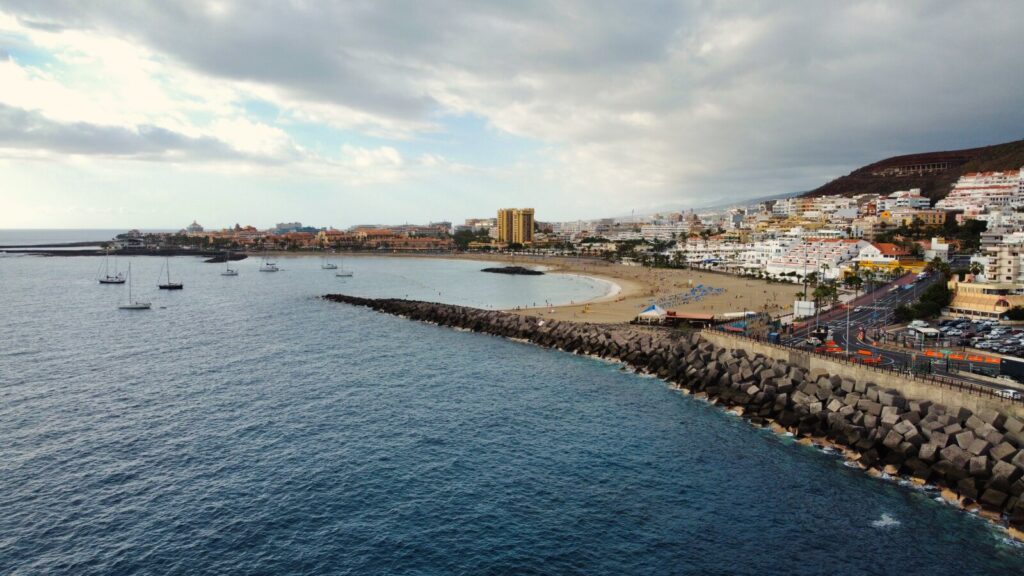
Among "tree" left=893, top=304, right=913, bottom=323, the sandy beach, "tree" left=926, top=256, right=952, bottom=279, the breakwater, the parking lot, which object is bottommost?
the breakwater

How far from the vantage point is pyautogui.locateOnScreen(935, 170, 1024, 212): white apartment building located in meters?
111

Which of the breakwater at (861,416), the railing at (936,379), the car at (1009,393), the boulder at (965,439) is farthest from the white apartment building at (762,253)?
the boulder at (965,439)

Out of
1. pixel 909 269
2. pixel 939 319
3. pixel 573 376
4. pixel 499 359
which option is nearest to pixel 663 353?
pixel 573 376

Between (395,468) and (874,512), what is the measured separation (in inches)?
670

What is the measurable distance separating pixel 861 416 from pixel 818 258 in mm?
68188

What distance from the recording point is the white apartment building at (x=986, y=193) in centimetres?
11088

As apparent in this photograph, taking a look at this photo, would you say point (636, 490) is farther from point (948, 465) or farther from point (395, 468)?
point (948, 465)

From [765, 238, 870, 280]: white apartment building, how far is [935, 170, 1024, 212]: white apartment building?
41.3 meters

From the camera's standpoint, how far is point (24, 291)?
8238 cm

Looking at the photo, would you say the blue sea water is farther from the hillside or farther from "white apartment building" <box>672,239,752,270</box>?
the hillside

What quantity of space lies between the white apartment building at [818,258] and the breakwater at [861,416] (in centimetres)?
5099

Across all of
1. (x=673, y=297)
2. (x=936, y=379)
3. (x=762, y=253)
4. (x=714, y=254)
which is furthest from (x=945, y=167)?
(x=936, y=379)

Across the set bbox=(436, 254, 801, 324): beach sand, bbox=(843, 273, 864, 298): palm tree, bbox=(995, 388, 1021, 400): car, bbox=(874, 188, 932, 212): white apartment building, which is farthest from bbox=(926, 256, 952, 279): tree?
bbox=(874, 188, 932, 212): white apartment building

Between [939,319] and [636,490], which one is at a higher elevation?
[939,319]
